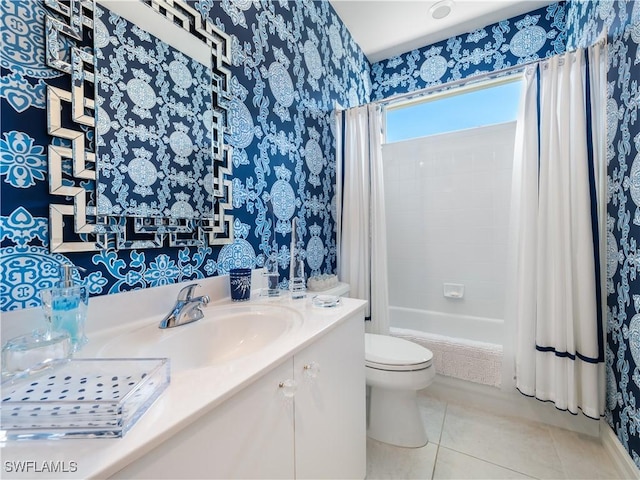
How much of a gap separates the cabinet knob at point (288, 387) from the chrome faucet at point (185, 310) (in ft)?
1.39

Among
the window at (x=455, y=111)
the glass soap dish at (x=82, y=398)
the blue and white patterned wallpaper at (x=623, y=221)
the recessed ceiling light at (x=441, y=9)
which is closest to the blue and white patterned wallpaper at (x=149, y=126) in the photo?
the glass soap dish at (x=82, y=398)

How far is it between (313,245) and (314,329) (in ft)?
3.35

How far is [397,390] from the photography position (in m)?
1.41

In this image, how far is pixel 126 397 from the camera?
0.44 metres

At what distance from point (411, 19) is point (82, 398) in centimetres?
282

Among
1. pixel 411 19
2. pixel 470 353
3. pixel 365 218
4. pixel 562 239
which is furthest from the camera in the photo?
pixel 411 19

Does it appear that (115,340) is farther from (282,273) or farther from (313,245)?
(313,245)

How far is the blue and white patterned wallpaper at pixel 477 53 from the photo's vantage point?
2102mm

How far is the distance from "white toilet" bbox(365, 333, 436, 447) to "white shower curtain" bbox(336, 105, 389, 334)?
→ 0.44 m

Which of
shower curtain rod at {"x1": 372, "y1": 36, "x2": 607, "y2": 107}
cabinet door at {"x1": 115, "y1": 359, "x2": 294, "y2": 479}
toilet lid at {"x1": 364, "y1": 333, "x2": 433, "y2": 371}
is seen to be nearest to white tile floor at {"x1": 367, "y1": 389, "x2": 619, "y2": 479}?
toilet lid at {"x1": 364, "y1": 333, "x2": 433, "y2": 371}

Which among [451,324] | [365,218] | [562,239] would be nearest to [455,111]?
[365,218]

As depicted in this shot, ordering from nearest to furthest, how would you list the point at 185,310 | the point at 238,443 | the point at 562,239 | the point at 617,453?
the point at 238,443
the point at 185,310
the point at 617,453
the point at 562,239

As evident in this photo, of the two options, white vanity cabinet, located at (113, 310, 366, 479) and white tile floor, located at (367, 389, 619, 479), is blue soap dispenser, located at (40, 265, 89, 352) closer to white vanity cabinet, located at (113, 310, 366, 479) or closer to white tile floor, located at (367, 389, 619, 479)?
white vanity cabinet, located at (113, 310, 366, 479)

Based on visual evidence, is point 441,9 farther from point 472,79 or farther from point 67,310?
point 67,310
